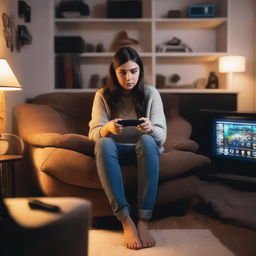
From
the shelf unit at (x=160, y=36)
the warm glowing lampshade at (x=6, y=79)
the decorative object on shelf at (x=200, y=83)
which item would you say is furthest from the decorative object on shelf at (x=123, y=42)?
the warm glowing lampshade at (x=6, y=79)

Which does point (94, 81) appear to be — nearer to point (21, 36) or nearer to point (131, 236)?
point (21, 36)

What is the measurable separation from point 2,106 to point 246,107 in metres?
2.30

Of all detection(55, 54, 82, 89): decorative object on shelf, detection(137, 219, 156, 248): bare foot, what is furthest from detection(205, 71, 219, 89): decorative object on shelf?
detection(137, 219, 156, 248): bare foot

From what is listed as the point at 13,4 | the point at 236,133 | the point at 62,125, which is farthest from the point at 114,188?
the point at 13,4

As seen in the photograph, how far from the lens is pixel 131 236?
1.72 meters

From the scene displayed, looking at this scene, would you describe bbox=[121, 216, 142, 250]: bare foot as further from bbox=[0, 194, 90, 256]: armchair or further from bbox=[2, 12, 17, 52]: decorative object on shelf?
bbox=[2, 12, 17, 52]: decorative object on shelf

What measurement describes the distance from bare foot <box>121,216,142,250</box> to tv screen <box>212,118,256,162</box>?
46.3 inches

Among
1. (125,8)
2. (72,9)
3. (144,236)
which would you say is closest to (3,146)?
(144,236)

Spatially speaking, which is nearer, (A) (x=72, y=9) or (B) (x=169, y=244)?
(B) (x=169, y=244)

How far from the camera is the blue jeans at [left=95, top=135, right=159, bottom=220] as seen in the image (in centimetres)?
176

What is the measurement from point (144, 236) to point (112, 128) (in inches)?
21.6

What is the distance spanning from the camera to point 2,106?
2.25m

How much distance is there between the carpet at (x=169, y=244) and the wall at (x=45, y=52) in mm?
1229

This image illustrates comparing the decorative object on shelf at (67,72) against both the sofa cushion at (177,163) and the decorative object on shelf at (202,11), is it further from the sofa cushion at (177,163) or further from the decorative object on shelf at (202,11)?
the sofa cushion at (177,163)
